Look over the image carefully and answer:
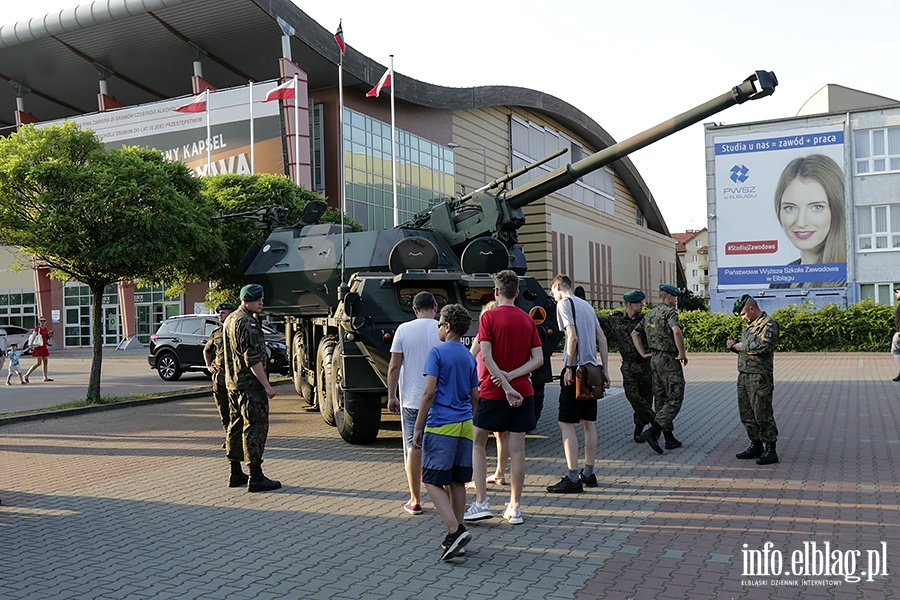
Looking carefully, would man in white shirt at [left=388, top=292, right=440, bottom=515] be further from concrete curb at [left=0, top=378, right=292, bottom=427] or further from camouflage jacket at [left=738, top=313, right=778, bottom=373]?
concrete curb at [left=0, top=378, right=292, bottom=427]

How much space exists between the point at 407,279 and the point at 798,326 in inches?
828

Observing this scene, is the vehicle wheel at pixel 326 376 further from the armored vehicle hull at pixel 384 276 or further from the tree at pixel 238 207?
the tree at pixel 238 207

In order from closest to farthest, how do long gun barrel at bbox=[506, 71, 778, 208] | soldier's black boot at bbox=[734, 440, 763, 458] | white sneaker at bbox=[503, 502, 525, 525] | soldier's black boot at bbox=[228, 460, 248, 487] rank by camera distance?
1. white sneaker at bbox=[503, 502, 525, 525]
2. soldier's black boot at bbox=[228, 460, 248, 487]
3. soldier's black boot at bbox=[734, 440, 763, 458]
4. long gun barrel at bbox=[506, 71, 778, 208]

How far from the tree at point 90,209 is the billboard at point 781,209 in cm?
2616

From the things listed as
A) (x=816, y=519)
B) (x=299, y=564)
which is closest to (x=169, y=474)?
(x=299, y=564)

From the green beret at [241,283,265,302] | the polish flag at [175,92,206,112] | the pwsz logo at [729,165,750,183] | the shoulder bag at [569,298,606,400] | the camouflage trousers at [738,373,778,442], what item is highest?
the polish flag at [175,92,206,112]

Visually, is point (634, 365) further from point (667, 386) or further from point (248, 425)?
point (248, 425)

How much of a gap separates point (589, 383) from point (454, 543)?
7.50 feet

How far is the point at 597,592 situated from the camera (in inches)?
185

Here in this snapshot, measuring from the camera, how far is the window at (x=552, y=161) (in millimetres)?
55156

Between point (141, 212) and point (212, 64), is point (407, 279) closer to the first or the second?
point (141, 212)

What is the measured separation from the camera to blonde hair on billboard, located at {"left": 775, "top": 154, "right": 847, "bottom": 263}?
34.3 metres

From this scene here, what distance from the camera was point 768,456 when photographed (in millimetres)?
8305

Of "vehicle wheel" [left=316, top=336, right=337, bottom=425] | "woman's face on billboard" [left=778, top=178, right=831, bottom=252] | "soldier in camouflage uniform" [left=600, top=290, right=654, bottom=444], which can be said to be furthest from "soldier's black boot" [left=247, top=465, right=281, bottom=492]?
"woman's face on billboard" [left=778, top=178, right=831, bottom=252]
